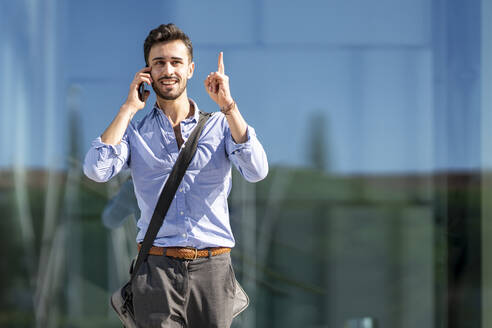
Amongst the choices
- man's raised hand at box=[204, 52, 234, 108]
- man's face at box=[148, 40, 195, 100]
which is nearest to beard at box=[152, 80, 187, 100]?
man's face at box=[148, 40, 195, 100]

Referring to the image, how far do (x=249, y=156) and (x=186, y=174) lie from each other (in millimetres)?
217

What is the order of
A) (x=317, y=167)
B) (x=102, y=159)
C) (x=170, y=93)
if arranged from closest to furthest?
(x=102, y=159)
(x=170, y=93)
(x=317, y=167)

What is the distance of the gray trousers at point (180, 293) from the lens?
6.31ft

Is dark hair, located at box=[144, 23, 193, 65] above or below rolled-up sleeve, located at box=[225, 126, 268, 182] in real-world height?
above

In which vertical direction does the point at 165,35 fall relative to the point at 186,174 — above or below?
above

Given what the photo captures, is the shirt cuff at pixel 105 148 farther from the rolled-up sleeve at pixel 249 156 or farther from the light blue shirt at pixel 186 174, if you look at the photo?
the rolled-up sleeve at pixel 249 156

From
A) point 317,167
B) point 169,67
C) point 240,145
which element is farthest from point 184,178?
point 317,167

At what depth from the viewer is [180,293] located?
6.39 feet

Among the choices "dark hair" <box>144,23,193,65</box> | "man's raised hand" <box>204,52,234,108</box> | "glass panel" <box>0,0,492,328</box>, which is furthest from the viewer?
"glass panel" <box>0,0,492,328</box>

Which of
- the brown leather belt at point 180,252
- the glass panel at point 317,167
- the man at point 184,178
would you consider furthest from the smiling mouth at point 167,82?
the glass panel at point 317,167

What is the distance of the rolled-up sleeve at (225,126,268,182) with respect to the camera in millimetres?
1891

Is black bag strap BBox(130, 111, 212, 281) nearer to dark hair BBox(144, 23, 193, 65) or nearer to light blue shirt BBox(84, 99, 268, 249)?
light blue shirt BBox(84, 99, 268, 249)

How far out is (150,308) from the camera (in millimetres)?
1931

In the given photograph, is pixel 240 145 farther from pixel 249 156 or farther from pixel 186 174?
pixel 186 174
